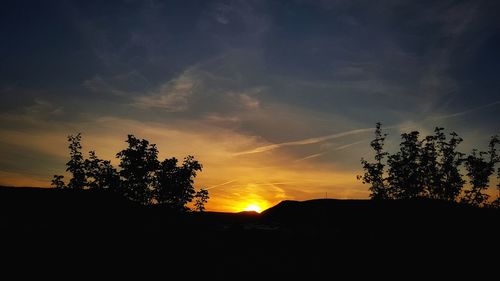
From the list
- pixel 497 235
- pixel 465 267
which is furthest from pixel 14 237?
pixel 497 235

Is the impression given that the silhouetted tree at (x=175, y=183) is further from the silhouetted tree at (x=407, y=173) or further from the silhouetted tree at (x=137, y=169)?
the silhouetted tree at (x=407, y=173)

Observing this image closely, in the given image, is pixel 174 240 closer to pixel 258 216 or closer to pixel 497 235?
pixel 258 216

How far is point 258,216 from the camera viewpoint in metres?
24.0

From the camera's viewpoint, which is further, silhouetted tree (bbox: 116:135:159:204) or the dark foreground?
silhouetted tree (bbox: 116:135:159:204)

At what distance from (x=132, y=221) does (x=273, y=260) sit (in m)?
5.70

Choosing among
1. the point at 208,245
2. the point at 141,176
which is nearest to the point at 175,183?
the point at 141,176

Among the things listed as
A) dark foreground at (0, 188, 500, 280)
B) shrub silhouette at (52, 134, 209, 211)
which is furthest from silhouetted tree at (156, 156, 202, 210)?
dark foreground at (0, 188, 500, 280)

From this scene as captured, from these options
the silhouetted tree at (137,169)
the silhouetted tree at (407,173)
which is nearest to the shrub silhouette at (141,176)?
the silhouetted tree at (137,169)

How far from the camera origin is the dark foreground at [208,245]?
1067cm

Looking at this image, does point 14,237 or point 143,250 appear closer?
point 14,237

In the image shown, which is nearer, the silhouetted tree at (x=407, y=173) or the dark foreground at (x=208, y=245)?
the dark foreground at (x=208, y=245)

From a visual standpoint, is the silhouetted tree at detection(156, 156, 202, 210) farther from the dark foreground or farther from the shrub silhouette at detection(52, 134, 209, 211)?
the dark foreground

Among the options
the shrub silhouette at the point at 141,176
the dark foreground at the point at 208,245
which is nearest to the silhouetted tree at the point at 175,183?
the shrub silhouette at the point at 141,176

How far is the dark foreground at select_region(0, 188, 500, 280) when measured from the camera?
10672mm
